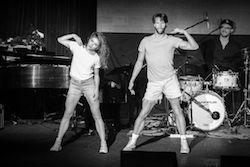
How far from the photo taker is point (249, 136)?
21.7 ft

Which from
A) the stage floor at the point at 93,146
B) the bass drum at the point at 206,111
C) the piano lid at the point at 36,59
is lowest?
the stage floor at the point at 93,146

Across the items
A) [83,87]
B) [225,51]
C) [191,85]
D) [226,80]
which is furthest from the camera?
[225,51]

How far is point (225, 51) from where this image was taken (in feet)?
28.1

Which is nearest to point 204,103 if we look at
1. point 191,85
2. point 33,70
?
point 191,85

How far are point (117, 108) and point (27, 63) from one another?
2225mm

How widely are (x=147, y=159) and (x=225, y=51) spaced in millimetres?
6380

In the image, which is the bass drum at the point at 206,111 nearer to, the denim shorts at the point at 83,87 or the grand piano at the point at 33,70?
the grand piano at the point at 33,70

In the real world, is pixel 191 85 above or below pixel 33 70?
below

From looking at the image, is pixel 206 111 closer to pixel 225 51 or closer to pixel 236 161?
pixel 225 51

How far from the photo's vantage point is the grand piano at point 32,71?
638cm

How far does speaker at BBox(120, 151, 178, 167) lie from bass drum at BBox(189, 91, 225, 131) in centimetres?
441

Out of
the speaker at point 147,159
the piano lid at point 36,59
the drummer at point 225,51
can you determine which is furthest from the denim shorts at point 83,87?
the drummer at point 225,51

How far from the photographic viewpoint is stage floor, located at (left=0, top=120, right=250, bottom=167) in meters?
4.41

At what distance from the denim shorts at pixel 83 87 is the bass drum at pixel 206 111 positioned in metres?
3.03
